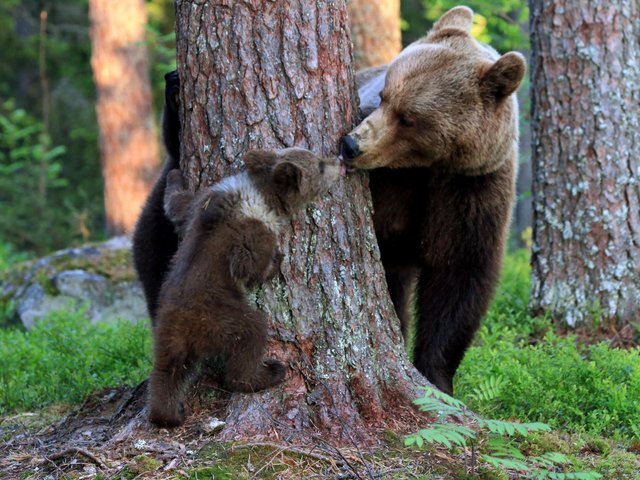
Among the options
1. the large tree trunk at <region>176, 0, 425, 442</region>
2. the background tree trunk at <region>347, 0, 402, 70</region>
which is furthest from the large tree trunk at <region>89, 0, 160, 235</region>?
the large tree trunk at <region>176, 0, 425, 442</region>

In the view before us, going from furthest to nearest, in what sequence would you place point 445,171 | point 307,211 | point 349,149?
point 445,171, point 349,149, point 307,211

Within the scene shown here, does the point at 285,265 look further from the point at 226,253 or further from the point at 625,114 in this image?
the point at 625,114

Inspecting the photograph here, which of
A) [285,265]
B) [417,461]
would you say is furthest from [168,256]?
[417,461]

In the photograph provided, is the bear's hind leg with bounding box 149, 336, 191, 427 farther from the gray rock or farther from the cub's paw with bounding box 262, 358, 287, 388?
the gray rock

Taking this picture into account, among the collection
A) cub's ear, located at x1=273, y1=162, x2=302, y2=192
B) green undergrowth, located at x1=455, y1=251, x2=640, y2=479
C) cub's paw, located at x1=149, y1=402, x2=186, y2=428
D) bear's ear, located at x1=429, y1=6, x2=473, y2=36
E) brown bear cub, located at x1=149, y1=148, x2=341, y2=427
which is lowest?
green undergrowth, located at x1=455, y1=251, x2=640, y2=479

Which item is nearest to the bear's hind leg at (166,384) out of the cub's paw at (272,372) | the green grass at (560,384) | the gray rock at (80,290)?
the cub's paw at (272,372)

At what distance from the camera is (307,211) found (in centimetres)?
437

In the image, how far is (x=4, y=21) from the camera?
18.5 m

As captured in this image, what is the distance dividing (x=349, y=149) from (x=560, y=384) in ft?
7.62

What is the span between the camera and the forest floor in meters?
3.74

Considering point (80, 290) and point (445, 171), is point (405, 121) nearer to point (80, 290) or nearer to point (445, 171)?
point (445, 171)

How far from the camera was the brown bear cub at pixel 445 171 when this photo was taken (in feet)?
16.3

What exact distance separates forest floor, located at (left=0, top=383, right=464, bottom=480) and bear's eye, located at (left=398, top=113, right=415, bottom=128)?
1.91 m

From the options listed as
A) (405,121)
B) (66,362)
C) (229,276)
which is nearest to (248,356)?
(229,276)
